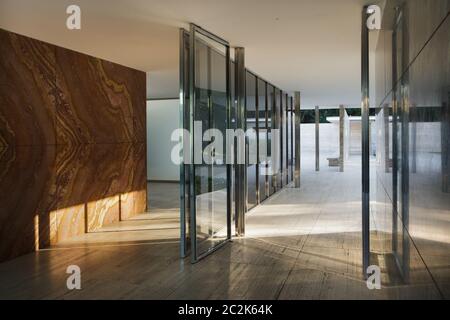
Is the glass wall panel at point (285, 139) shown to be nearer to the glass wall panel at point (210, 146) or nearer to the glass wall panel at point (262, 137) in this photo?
the glass wall panel at point (262, 137)

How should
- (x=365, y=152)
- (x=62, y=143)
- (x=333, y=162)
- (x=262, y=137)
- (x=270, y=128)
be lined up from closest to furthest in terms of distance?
1. (x=365, y=152)
2. (x=62, y=143)
3. (x=262, y=137)
4. (x=270, y=128)
5. (x=333, y=162)

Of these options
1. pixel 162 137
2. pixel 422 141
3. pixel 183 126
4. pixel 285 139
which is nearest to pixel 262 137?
pixel 285 139

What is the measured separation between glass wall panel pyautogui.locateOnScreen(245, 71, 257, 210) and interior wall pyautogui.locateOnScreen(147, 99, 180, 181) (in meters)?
4.63

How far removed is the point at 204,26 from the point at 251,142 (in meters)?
4.88

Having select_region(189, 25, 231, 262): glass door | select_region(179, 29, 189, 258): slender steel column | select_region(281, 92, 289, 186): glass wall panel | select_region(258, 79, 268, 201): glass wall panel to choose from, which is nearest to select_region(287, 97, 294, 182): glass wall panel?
select_region(281, 92, 289, 186): glass wall panel

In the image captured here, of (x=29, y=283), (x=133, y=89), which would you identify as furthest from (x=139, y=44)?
(x=29, y=283)

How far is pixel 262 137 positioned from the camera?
10781 mm

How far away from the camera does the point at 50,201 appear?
6.30m

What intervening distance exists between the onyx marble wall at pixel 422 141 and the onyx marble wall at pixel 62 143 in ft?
14.2

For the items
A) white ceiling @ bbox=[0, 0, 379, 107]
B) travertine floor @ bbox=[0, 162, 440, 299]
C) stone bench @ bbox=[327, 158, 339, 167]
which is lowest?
travertine floor @ bbox=[0, 162, 440, 299]

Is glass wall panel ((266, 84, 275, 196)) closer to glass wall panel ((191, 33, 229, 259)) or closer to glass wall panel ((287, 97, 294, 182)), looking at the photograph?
glass wall panel ((287, 97, 294, 182))

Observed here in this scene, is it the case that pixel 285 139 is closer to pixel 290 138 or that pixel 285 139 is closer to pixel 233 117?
pixel 290 138

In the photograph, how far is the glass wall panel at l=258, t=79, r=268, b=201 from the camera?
10508mm
